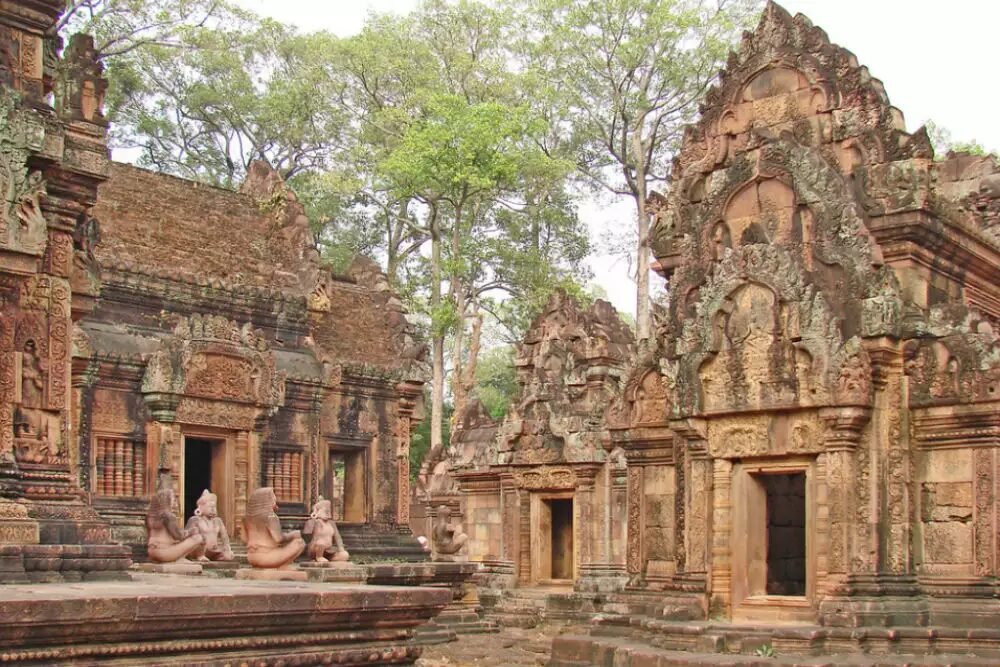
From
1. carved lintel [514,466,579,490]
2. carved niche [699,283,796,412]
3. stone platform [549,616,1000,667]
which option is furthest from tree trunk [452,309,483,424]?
stone platform [549,616,1000,667]

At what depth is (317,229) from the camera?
35.8 m

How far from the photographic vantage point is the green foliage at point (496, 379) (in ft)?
147

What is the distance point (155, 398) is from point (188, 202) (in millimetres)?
4200

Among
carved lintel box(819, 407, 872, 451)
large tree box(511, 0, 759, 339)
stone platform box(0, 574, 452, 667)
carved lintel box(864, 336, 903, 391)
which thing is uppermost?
large tree box(511, 0, 759, 339)

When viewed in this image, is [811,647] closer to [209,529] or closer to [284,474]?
[209,529]

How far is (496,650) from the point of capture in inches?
658

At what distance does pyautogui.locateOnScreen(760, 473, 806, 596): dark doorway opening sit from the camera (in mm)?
13969

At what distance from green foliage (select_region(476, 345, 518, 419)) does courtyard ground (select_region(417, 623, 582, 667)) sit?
79.2 feet

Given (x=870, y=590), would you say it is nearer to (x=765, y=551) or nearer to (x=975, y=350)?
(x=765, y=551)

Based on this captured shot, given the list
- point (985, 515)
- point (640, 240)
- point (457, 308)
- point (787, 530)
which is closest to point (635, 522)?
point (787, 530)

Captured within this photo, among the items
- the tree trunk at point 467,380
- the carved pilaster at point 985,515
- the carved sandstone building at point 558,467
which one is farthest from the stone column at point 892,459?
the tree trunk at point 467,380

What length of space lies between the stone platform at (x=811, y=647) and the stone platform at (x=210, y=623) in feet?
→ 15.2

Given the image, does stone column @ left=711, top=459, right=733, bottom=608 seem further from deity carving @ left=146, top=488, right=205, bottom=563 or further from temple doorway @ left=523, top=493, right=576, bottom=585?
temple doorway @ left=523, top=493, right=576, bottom=585

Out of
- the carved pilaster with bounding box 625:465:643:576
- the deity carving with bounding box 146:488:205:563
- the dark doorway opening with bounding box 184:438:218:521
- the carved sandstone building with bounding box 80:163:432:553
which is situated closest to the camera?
the carved pilaster with bounding box 625:465:643:576
